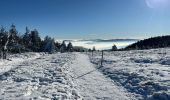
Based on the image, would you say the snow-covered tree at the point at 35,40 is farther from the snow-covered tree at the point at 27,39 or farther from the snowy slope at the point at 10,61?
the snowy slope at the point at 10,61

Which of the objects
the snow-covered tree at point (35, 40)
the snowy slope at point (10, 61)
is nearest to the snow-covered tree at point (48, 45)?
the snow-covered tree at point (35, 40)

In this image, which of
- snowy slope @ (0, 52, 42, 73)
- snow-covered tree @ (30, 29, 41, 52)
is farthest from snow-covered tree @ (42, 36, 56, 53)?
snowy slope @ (0, 52, 42, 73)

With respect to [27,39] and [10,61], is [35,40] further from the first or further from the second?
[10,61]

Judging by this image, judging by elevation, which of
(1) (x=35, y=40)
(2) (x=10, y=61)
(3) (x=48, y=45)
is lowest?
(2) (x=10, y=61)

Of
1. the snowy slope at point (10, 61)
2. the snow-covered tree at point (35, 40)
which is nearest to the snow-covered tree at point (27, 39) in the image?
the snow-covered tree at point (35, 40)

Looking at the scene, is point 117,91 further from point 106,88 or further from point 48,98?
point 48,98

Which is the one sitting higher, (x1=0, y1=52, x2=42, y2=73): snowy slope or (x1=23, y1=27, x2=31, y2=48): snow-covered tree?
(x1=23, y1=27, x2=31, y2=48): snow-covered tree

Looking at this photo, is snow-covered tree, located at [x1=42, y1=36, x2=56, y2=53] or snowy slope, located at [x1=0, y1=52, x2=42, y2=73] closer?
snowy slope, located at [x1=0, y1=52, x2=42, y2=73]

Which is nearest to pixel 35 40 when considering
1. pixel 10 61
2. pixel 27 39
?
pixel 27 39

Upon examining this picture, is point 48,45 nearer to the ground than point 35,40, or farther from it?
nearer to the ground

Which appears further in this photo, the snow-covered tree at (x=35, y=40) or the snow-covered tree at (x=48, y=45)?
the snow-covered tree at (x=48, y=45)

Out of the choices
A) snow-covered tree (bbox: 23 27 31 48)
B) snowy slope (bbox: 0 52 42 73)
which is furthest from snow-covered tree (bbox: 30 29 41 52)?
snowy slope (bbox: 0 52 42 73)

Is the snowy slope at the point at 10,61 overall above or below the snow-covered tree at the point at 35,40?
below

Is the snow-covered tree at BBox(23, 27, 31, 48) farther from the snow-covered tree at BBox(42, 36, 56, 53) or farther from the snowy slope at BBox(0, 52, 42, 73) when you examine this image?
the snowy slope at BBox(0, 52, 42, 73)
